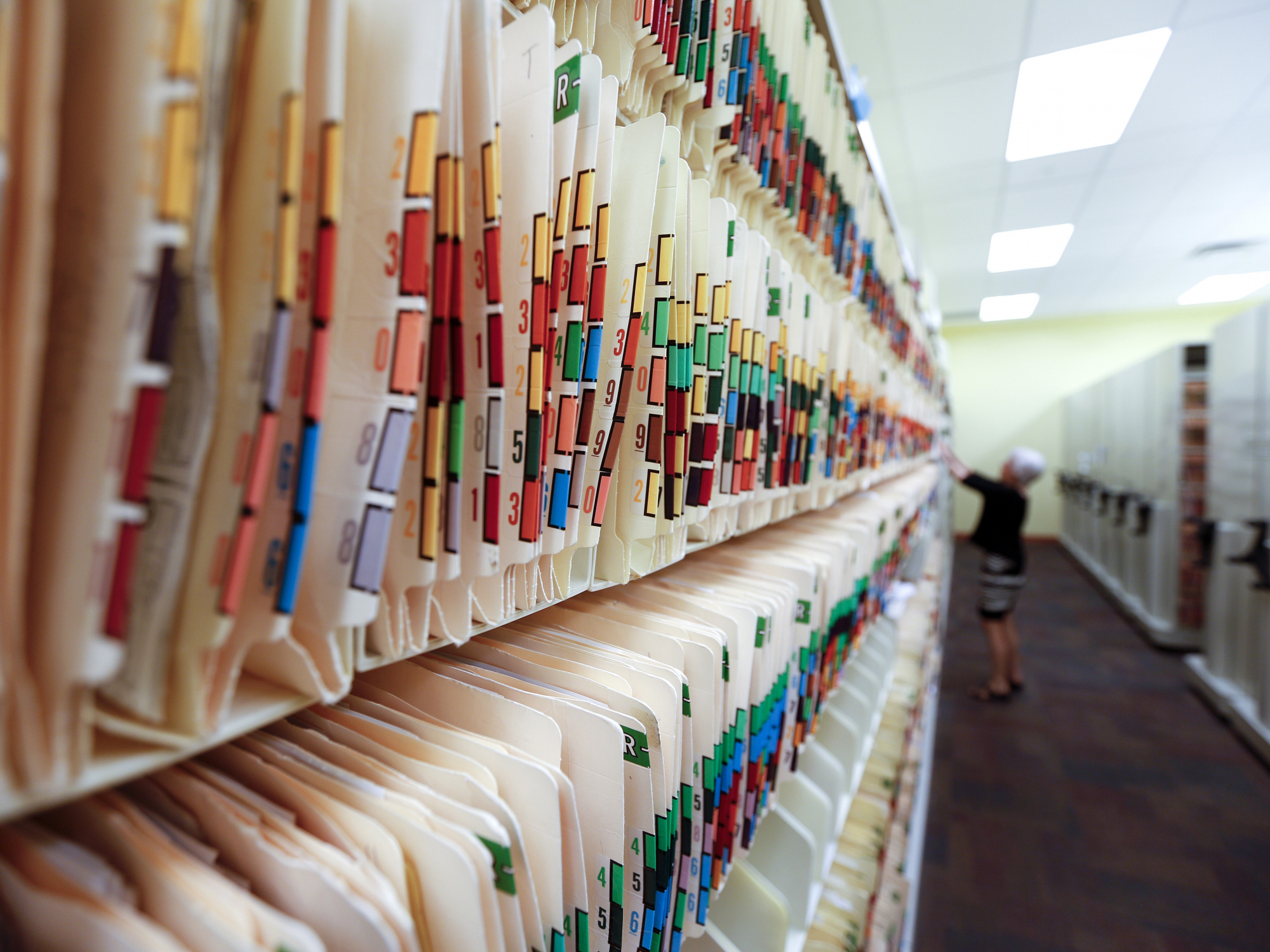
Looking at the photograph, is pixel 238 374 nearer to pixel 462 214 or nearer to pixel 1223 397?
pixel 462 214

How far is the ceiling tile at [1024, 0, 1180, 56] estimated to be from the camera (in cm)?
270

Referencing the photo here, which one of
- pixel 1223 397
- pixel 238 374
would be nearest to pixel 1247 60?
pixel 1223 397

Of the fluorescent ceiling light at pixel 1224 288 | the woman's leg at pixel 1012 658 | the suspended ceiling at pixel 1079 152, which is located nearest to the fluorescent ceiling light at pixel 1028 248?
the suspended ceiling at pixel 1079 152

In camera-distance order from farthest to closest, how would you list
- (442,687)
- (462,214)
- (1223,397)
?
1. (1223,397)
2. (442,687)
3. (462,214)

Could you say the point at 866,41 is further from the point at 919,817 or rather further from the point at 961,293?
the point at 961,293

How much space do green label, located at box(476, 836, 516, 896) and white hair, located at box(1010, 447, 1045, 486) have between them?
189 inches

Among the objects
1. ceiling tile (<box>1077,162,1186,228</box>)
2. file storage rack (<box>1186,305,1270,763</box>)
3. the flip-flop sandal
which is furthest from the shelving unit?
ceiling tile (<box>1077,162,1186,228</box>)

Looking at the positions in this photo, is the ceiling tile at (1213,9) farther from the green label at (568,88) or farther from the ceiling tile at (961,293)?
the ceiling tile at (961,293)

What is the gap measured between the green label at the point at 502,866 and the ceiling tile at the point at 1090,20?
3.73 metres

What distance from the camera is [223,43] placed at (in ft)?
1.03

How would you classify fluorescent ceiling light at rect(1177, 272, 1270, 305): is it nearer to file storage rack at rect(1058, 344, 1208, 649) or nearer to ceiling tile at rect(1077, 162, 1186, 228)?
file storage rack at rect(1058, 344, 1208, 649)

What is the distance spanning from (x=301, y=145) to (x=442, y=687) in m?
0.51

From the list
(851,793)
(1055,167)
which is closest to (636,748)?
(851,793)

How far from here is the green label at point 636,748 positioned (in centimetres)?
65
